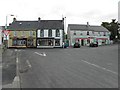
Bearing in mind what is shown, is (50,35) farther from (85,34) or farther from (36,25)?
(85,34)

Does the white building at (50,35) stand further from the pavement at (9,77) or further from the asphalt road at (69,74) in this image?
the pavement at (9,77)

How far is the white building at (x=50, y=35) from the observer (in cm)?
7412

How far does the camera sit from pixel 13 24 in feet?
258

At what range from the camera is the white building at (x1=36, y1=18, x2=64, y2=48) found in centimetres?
7412

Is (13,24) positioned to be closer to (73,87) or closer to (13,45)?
(13,45)

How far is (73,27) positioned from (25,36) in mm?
21780

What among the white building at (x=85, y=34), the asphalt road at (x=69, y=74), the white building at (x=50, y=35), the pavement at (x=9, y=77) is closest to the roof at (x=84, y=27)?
the white building at (x=85, y=34)

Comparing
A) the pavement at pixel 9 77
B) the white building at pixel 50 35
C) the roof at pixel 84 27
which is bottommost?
the pavement at pixel 9 77

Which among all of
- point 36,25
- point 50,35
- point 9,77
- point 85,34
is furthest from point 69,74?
point 85,34

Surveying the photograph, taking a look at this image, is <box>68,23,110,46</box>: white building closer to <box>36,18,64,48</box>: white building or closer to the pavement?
<box>36,18,64,48</box>: white building

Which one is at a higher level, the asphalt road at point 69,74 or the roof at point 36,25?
the roof at point 36,25

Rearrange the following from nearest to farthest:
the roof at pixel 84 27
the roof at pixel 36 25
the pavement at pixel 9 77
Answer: the pavement at pixel 9 77 < the roof at pixel 36 25 < the roof at pixel 84 27

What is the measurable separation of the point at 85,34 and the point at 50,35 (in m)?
19.0

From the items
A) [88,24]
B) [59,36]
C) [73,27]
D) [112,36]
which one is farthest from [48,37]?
[112,36]
